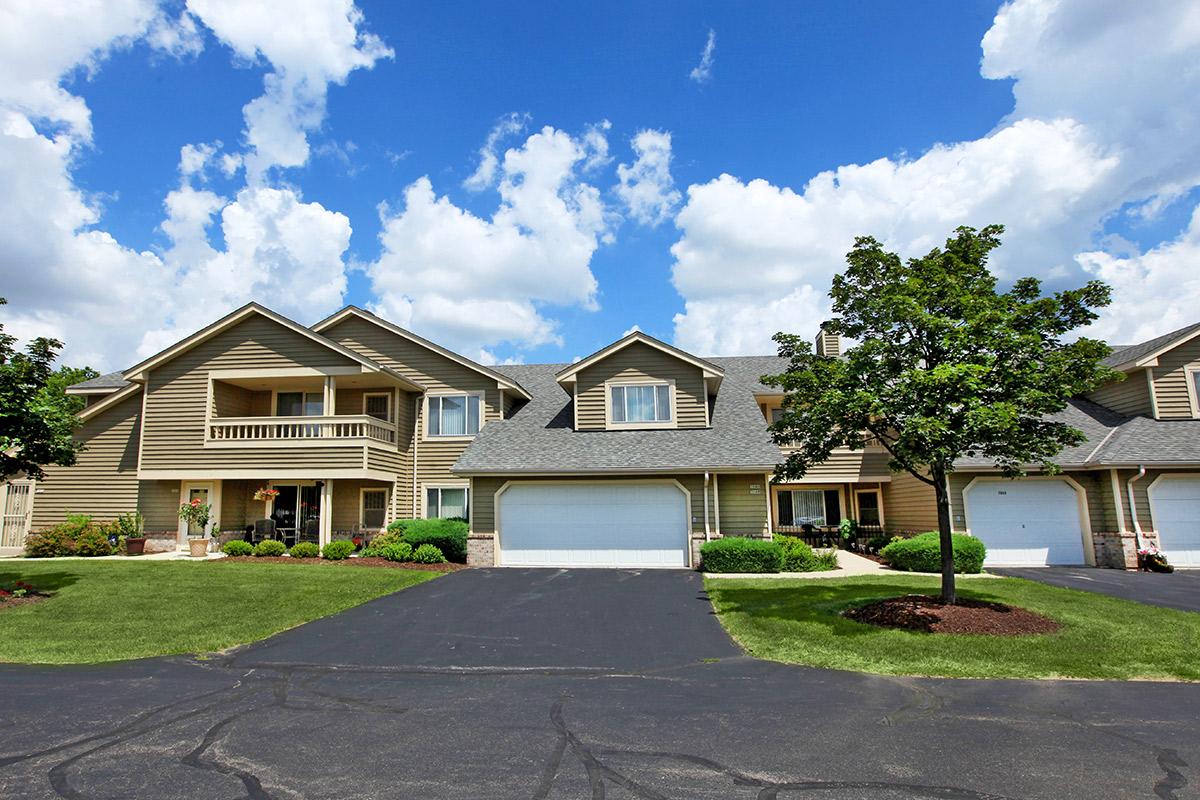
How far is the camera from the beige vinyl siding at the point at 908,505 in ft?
70.6

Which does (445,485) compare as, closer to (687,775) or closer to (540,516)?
(540,516)

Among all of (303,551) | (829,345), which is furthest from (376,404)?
(829,345)

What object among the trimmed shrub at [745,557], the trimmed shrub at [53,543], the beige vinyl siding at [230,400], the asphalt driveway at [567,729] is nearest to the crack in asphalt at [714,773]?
the asphalt driveway at [567,729]

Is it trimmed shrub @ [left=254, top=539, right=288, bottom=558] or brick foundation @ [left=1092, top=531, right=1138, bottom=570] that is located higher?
trimmed shrub @ [left=254, top=539, right=288, bottom=558]

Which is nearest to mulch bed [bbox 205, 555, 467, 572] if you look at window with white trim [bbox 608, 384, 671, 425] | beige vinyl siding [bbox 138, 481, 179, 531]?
beige vinyl siding [bbox 138, 481, 179, 531]

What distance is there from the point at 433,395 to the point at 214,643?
14348 millimetres

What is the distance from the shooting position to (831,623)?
1138 cm

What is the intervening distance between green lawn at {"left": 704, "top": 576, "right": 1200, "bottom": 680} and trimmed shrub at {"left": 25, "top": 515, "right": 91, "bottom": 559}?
20100 mm

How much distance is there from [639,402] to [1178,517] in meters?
15.7

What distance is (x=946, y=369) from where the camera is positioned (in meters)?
10.2

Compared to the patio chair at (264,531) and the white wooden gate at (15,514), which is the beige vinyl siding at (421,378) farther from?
the white wooden gate at (15,514)

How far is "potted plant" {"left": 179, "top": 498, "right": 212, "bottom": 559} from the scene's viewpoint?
805 inches

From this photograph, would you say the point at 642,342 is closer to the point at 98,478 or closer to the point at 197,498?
the point at 197,498

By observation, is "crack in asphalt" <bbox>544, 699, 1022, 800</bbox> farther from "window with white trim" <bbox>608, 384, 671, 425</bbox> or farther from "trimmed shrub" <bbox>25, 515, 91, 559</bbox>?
"trimmed shrub" <bbox>25, 515, 91, 559</bbox>
